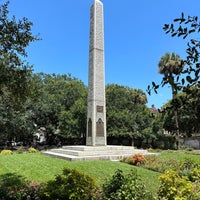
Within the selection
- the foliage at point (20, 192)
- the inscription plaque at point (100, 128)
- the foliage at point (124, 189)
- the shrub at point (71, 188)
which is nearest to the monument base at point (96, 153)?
the inscription plaque at point (100, 128)

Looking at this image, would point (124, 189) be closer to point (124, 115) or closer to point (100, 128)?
point (100, 128)

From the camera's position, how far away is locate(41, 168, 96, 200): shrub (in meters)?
5.31

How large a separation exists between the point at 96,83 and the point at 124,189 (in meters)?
12.3

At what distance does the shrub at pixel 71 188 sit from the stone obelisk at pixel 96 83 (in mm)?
10564

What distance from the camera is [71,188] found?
212 inches

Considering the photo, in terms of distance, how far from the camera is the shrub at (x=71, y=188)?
5307mm

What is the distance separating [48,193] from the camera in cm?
539

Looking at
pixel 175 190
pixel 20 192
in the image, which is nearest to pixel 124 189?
pixel 175 190

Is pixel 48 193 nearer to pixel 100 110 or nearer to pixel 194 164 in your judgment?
pixel 194 164

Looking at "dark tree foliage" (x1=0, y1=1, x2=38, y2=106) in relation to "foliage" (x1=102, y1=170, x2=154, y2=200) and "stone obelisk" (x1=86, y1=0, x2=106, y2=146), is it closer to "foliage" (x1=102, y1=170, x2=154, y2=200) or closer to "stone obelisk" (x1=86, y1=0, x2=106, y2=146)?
"foliage" (x1=102, y1=170, x2=154, y2=200)

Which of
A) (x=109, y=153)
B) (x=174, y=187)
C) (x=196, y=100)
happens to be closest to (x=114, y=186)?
(x=174, y=187)

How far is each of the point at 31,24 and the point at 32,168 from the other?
22.6ft

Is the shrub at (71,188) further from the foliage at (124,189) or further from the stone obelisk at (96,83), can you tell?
the stone obelisk at (96,83)

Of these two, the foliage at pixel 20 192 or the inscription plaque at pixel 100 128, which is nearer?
the foliage at pixel 20 192
